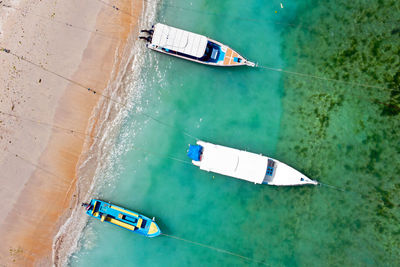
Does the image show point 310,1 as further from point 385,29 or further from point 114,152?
point 114,152

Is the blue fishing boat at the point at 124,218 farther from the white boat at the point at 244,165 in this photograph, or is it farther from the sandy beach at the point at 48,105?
the white boat at the point at 244,165

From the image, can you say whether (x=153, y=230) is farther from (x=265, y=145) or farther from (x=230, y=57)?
(x=230, y=57)

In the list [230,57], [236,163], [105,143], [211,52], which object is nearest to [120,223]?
[105,143]

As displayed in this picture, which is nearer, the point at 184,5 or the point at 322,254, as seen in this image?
the point at 322,254

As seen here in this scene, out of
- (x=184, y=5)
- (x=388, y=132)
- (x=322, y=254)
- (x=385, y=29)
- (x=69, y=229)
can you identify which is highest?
(x=385, y=29)

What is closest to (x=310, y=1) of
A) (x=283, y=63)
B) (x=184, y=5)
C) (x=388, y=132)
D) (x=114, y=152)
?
(x=283, y=63)
